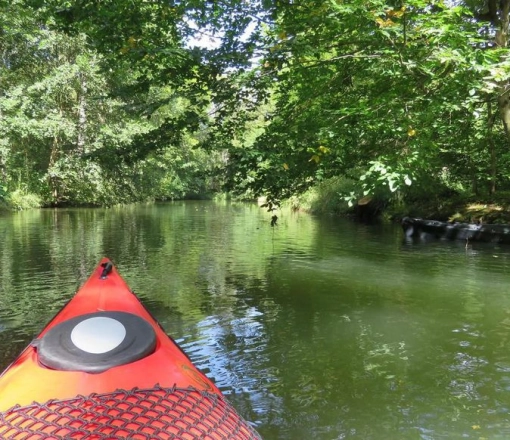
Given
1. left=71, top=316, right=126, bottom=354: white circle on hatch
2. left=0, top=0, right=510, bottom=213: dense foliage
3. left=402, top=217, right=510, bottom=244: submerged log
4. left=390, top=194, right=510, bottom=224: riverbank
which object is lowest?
left=402, top=217, right=510, bottom=244: submerged log

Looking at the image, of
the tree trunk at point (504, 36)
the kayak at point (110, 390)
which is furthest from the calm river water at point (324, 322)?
the tree trunk at point (504, 36)

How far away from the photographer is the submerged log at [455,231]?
1277cm

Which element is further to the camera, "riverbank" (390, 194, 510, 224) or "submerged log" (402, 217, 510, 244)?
"riverbank" (390, 194, 510, 224)

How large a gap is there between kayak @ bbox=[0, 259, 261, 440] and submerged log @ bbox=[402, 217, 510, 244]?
40.2ft

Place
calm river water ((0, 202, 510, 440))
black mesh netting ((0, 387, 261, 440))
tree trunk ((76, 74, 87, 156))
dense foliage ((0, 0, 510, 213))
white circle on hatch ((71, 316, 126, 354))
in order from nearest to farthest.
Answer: black mesh netting ((0, 387, 261, 440)) < white circle on hatch ((71, 316, 126, 354)) < calm river water ((0, 202, 510, 440)) < dense foliage ((0, 0, 510, 213)) < tree trunk ((76, 74, 87, 156))

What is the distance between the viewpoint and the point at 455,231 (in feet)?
45.5

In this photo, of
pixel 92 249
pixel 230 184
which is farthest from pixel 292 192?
pixel 92 249

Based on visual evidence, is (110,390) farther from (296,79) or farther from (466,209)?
(466,209)

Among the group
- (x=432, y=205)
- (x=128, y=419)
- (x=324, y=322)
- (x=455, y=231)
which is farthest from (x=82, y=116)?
(x=128, y=419)

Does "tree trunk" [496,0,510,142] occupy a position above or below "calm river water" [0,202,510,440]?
above

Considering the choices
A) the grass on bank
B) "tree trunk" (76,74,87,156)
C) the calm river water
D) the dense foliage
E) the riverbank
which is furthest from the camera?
"tree trunk" (76,74,87,156)

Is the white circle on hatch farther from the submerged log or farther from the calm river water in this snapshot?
Result: the submerged log

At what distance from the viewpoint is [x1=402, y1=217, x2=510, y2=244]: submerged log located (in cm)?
1277

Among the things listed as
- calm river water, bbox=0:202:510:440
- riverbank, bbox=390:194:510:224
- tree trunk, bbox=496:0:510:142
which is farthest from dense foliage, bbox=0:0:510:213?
riverbank, bbox=390:194:510:224
